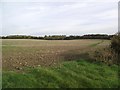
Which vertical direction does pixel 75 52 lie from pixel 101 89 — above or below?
above

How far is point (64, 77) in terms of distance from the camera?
10.7 meters

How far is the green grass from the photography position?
388 inches

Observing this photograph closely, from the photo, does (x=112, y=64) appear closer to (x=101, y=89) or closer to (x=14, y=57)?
(x=101, y=89)

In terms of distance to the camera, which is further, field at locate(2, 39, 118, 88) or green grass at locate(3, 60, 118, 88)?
field at locate(2, 39, 118, 88)

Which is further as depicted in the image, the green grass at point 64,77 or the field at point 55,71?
the field at point 55,71

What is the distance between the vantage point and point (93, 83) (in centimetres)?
1062

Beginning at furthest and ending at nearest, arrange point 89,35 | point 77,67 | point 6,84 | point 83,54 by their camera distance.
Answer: point 89,35, point 83,54, point 77,67, point 6,84

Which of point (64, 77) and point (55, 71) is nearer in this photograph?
point (64, 77)

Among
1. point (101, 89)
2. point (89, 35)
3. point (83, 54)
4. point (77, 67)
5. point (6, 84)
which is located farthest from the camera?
point (89, 35)

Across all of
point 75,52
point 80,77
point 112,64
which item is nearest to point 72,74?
point 80,77

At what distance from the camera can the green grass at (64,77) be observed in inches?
388

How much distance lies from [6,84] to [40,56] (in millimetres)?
4398

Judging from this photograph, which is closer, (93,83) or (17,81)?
(17,81)

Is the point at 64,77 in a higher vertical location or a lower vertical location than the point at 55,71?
lower
